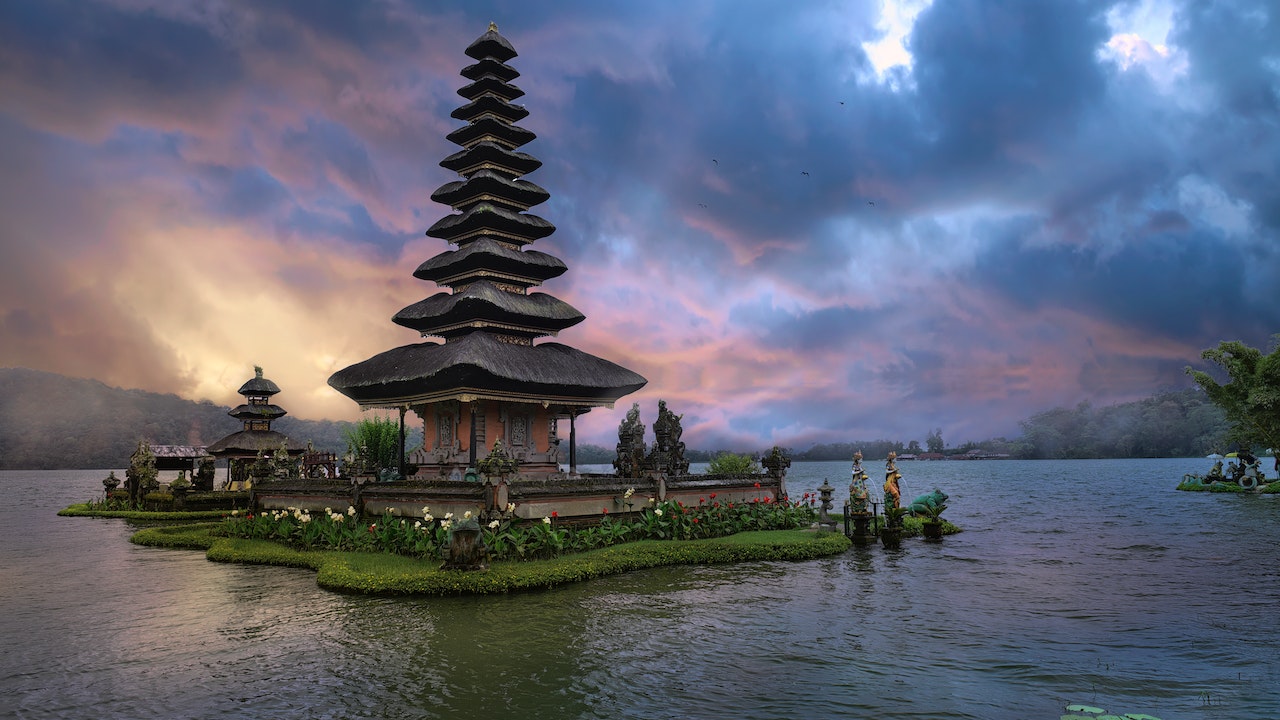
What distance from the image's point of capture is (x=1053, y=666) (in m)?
10.8

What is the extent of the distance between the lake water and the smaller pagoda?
26316 millimetres

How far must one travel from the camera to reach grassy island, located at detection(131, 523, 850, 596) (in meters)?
15.6

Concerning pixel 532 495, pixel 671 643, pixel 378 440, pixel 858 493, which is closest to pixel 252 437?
pixel 378 440

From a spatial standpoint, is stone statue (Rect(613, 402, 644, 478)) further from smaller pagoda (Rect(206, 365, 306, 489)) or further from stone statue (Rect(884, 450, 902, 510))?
smaller pagoda (Rect(206, 365, 306, 489))

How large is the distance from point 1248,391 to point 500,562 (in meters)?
56.1

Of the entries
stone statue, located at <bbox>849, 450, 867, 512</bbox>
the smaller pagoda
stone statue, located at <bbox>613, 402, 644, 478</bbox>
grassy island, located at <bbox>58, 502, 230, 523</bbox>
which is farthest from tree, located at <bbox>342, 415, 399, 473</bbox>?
stone statue, located at <bbox>849, 450, 867, 512</bbox>

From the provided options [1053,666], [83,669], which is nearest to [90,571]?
[83,669]

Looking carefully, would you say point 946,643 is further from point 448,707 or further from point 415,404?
point 415,404

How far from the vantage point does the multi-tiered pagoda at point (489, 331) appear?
2819 cm

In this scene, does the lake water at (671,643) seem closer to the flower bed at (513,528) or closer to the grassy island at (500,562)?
the grassy island at (500,562)

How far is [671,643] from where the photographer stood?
11.7 metres

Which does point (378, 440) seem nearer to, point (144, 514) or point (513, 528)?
point (144, 514)

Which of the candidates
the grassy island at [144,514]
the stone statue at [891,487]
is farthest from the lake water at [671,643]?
the grassy island at [144,514]

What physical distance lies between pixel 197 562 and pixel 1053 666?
22249 mm
